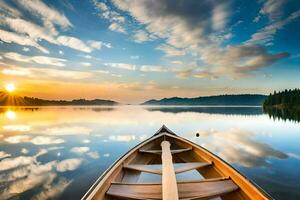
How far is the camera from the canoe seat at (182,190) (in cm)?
399

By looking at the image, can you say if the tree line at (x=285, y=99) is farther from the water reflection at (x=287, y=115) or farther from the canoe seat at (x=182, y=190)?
the canoe seat at (x=182, y=190)

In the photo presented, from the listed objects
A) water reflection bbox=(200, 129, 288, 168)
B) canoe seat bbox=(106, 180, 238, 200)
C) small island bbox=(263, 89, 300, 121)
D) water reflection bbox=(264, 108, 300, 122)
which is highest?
small island bbox=(263, 89, 300, 121)

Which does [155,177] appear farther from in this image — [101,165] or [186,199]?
[186,199]

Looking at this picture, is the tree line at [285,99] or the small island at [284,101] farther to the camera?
the tree line at [285,99]

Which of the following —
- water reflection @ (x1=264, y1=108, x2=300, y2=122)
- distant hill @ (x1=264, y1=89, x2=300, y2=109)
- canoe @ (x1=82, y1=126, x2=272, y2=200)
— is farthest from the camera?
distant hill @ (x1=264, y1=89, x2=300, y2=109)

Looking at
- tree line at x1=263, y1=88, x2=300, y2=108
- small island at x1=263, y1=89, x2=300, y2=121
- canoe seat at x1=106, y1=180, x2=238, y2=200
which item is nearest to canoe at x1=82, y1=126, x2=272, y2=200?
canoe seat at x1=106, y1=180, x2=238, y2=200

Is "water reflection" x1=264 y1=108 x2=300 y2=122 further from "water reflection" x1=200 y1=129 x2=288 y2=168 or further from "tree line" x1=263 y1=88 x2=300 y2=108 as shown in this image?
"water reflection" x1=200 y1=129 x2=288 y2=168

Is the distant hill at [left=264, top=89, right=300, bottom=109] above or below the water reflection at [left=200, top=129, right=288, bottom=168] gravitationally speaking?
above

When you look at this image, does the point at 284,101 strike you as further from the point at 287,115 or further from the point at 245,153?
the point at 245,153

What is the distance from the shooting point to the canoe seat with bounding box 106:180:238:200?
399 centimetres

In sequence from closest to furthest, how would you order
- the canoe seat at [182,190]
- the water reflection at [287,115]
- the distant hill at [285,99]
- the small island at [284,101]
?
1. the canoe seat at [182,190]
2. the water reflection at [287,115]
3. the small island at [284,101]
4. the distant hill at [285,99]

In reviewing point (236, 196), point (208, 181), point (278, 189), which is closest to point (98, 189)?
point (208, 181)

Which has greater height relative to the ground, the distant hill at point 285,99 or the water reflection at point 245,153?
the distant hill at point 285,99

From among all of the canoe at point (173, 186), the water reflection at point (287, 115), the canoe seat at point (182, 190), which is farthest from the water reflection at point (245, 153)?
the water reflection at point (287, 115)
